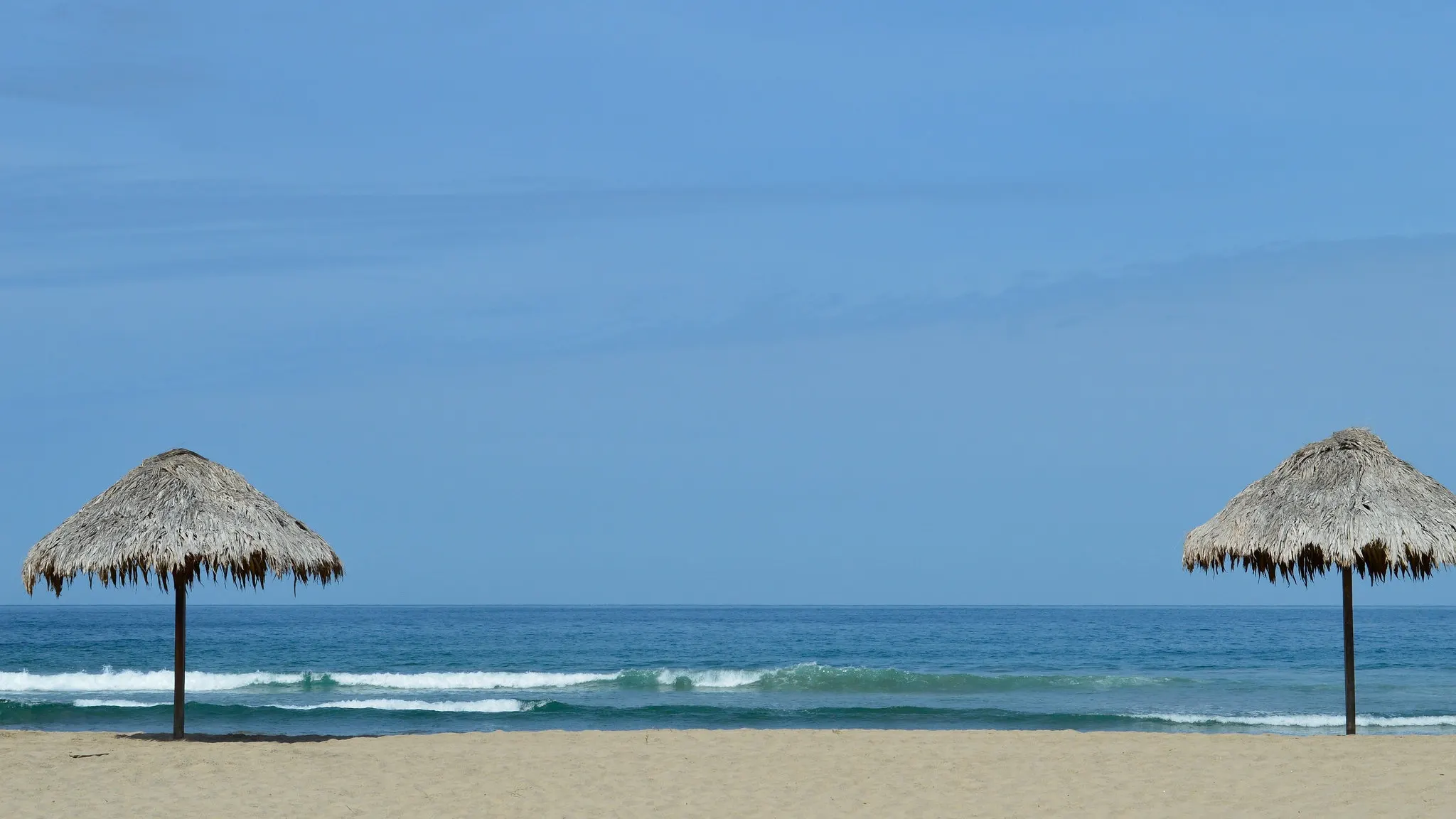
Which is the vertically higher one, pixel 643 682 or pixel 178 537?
pixel 178 537

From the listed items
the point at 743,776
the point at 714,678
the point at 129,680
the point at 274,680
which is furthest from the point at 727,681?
the point at 743,776

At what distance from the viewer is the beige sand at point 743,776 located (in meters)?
9.24

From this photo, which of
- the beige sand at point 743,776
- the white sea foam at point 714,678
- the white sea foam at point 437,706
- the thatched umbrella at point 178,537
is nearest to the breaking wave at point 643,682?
the white sea foam at point 714,678

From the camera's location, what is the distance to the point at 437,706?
64.3 ft

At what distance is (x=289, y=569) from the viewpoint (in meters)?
11.9

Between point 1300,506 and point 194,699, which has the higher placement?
point 1300,506

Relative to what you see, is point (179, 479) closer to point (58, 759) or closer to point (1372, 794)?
point (58, 759)

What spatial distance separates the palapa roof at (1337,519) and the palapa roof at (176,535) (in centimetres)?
903

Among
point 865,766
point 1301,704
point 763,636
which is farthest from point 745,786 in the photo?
point 763,636

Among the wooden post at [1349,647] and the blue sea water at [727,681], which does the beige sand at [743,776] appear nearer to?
the wooden post at [1349,647]

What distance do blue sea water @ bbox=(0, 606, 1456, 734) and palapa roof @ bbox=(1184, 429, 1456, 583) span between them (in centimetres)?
596

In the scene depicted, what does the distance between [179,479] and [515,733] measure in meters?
4.28

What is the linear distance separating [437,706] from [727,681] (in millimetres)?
7368

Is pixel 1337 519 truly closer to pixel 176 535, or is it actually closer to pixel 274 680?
pixel 176 535
